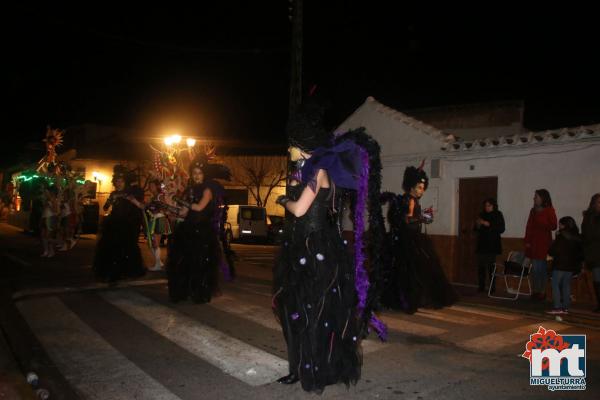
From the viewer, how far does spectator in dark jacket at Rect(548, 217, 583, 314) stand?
25.7ft

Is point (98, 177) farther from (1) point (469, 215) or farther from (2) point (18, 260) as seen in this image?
(1) point (469, 215)

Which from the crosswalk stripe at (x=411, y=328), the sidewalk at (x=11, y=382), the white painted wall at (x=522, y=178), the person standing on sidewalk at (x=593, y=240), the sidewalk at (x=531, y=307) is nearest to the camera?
the sidewalk at (x=11, y=382)

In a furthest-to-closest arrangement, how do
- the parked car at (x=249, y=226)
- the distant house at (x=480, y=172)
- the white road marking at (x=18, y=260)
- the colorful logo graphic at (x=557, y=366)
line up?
the parked car at (x=249, y=226), the white road marking at (x=18, y=260), the distant house at (x=480, y=172), the colorful logo graphic at (x=557, y=366)

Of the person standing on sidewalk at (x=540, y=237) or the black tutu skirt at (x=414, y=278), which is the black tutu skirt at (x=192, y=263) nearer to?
the black tutu skirt at (x=414, y=278)

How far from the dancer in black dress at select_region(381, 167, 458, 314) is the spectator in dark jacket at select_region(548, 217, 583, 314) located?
1751mm

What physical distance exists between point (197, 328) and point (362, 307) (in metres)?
2.61

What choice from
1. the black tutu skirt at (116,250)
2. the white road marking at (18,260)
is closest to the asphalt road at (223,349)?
the black tutu skirt at (116,250)

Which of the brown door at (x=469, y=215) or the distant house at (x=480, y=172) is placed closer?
the distant house at (x=480, y=172)

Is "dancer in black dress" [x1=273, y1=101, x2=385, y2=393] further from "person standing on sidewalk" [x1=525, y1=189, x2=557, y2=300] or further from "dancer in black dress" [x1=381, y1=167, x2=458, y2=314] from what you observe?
"person standing on sidewalk" [x1=525, y1=189, x2=557, y2=300]

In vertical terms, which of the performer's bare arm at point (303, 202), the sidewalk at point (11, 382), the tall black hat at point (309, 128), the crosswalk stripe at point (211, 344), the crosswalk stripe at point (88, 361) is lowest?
the sidewalk at point (11, 382)

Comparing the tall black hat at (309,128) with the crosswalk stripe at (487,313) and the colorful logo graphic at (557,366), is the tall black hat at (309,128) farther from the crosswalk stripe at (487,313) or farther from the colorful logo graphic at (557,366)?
the crosswalk stripe at (487,313)

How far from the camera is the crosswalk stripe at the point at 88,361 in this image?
3957 mm

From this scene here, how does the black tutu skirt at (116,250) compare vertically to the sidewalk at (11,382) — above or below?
above

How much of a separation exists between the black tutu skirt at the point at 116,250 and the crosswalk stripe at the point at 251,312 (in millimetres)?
1961
